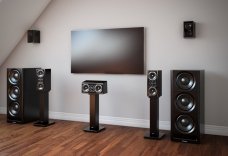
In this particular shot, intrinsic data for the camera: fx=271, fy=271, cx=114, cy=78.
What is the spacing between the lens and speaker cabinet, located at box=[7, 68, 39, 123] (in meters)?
4.47

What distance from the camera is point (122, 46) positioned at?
4332 mm

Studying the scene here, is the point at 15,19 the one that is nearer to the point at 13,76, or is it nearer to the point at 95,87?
the point at 13,76

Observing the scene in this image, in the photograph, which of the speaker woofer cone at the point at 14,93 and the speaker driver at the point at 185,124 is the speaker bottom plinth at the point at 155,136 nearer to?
the speaker driver at the point at 185,124

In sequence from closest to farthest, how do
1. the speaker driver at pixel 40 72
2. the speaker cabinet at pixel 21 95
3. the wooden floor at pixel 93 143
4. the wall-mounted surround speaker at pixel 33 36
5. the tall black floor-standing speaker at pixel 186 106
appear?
the wooden floor at pixel 93 143, the tall black floor-standing speaker at pixel 186 106, the speaker driver at pixel 40 72, the speaker cabinet at pixel 21 95, the wall-mounted surround speaker at pixel 33 36

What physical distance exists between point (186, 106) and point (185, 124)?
24 cm

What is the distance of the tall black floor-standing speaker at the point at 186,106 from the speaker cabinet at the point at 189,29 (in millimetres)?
602

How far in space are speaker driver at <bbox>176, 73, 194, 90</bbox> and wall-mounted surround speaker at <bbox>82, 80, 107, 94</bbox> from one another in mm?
1093

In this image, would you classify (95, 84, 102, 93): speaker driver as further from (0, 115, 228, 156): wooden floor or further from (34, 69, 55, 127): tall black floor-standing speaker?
(34, 69, 55, 127): tall black floor-standing speaker

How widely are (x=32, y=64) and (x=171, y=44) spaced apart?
261 cm

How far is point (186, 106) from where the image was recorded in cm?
357

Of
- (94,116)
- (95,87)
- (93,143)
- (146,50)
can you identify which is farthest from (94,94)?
(146,50)

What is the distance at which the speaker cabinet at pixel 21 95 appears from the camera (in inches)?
176

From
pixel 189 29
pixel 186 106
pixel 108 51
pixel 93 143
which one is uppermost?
pixel 189 29

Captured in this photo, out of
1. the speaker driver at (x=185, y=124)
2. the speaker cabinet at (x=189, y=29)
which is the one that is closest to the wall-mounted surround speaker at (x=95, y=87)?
the speaker driver at (x=185, y=124)
